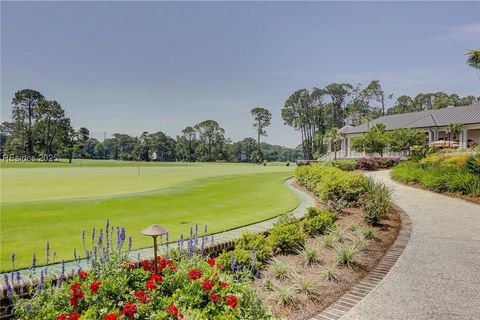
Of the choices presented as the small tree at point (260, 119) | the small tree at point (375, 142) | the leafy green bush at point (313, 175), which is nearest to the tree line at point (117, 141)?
the small tree at point (260, 119)

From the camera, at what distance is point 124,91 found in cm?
3697

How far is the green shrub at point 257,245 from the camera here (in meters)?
5.03

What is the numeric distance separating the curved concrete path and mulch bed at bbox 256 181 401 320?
359 mm

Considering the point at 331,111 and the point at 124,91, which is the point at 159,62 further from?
the point at 331,111

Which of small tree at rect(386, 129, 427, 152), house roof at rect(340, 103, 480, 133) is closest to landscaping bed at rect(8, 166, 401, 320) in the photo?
small tree at rect(386, 129, 427, 152)

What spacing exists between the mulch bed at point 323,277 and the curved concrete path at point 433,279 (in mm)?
359

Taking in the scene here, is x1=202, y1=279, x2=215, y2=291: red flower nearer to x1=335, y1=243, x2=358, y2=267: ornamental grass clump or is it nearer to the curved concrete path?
the curved concrete path

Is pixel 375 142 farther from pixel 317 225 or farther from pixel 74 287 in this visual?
pixel 74 287

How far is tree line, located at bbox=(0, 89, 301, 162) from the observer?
62.9 meters

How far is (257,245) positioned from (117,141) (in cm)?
11173

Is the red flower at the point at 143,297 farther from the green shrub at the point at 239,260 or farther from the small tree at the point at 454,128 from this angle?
the small tree at the point at 454,128

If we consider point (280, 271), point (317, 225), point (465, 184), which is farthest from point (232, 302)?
point (465, 184)

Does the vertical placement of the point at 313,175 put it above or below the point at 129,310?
above

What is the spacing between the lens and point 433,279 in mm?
4688
